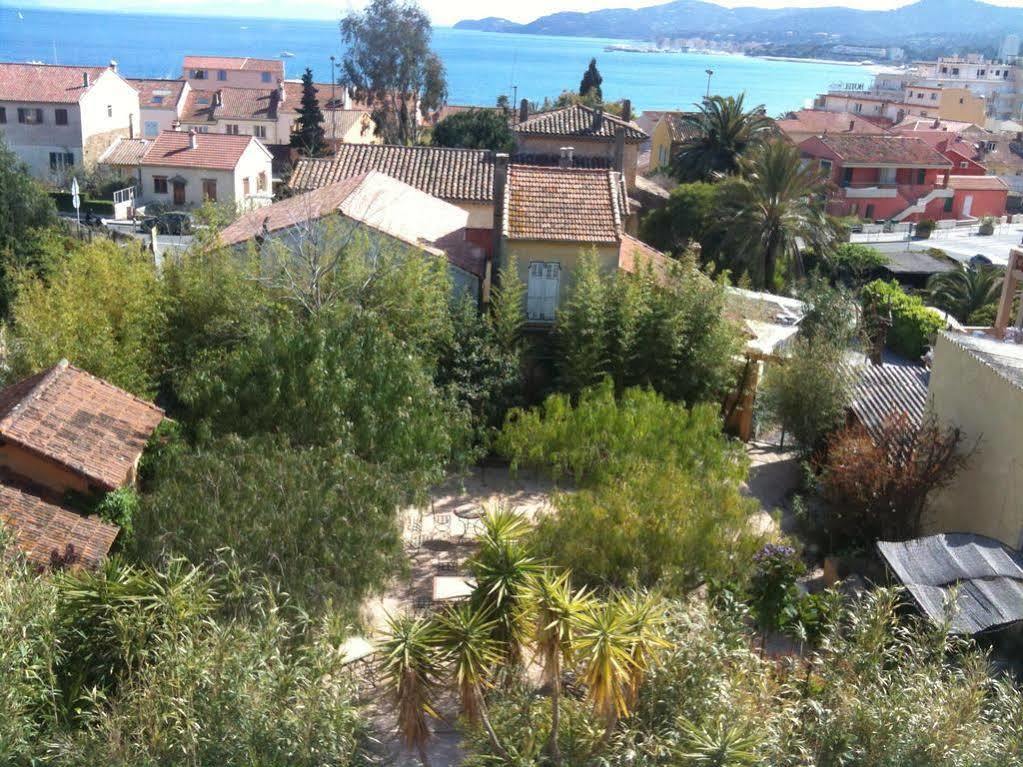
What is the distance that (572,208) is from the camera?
2630cm

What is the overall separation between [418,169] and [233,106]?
45417 mm

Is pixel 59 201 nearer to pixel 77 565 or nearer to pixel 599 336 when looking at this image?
pixel 599 336

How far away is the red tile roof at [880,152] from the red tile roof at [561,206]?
44.1 meters

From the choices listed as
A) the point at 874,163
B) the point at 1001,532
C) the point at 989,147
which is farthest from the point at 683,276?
the point at 989,147

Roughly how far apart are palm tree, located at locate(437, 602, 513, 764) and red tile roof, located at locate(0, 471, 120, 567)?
22.0 ft

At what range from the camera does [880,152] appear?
222ft

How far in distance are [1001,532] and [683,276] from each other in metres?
9.84

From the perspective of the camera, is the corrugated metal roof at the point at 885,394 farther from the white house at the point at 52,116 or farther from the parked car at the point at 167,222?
the white house at the point at 52,116

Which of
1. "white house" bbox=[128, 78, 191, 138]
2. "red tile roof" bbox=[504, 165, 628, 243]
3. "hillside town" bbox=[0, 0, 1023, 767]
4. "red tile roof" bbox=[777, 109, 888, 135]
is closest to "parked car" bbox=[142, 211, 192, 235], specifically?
"hillside town" bbox=[0, 0, 1023, 767]

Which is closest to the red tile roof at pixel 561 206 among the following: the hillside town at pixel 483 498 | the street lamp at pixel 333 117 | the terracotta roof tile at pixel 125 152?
the hillside town at pixel 483 498

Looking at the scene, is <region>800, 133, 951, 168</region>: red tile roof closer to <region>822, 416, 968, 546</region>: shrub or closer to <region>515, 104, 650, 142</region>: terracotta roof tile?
<region>515, 104, 650, 142</region>: terracotta roof tile

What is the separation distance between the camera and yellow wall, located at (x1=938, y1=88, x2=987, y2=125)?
111562 mm

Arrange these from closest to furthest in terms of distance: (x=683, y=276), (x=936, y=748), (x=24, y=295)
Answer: (x=936, y=748), (x=24, y=295), (x=683, y=276)

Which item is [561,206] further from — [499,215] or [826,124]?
[826,124]
